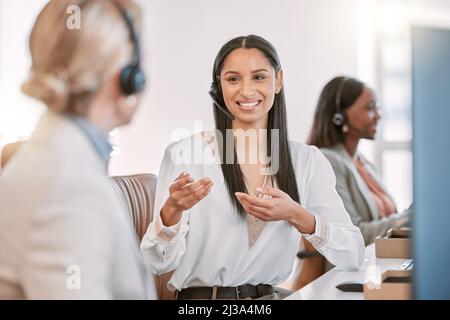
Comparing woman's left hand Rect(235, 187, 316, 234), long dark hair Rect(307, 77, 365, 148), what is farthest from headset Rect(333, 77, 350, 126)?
woman's left hand Rect(235, 187, 316, 234)

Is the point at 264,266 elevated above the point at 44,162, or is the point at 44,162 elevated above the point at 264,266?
the point at 44,162

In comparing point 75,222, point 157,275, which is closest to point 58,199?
point 75,222

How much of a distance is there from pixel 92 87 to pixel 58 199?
192 mm

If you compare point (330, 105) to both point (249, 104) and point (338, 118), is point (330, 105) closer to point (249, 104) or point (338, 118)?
point (338, 118)

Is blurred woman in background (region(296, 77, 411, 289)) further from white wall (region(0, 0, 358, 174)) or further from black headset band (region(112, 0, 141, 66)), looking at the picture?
black headset band (region(112, 0, 141, 66))

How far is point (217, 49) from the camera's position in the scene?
→ 1.46 m

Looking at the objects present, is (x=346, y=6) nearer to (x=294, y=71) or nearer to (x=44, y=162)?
(x=294, y=71)

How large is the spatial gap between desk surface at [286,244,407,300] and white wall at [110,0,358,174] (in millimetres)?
284

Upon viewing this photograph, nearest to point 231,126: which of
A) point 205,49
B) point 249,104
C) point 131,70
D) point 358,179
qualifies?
point 249,104

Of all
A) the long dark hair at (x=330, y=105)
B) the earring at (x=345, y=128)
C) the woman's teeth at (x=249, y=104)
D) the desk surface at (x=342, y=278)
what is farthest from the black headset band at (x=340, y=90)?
the desk surface at (x=342, y=278)

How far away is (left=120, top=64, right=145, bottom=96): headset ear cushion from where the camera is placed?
4.12 feet

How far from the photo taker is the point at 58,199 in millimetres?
1169

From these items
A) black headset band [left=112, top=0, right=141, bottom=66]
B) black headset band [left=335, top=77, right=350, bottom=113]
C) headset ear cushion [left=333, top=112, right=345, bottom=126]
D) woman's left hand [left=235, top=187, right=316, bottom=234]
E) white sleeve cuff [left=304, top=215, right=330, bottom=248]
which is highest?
black headset band [left=112, top=0, right=141, bottom=66]

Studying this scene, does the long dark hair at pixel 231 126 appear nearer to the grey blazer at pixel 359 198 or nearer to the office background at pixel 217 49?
the office background at pixel 217 49
